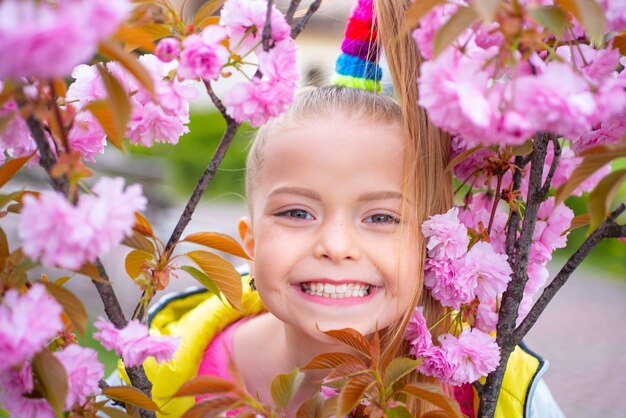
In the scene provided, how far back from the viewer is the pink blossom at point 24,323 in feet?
2.17

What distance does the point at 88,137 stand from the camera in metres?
1.05

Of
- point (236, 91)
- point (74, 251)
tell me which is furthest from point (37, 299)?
point (236, 91)

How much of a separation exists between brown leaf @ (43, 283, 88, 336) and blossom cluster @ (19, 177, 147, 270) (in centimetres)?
16

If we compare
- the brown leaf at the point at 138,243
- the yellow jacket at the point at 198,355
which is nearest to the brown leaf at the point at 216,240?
the brown leaf at the point at 138,243

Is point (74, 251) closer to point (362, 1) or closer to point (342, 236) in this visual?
point (342, 236)

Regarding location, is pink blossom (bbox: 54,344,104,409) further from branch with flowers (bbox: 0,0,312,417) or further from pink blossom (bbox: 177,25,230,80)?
pink blossom (bbox: 177,25,230,80)

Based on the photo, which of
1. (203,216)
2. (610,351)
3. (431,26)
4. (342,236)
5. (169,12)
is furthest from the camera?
(203,216)

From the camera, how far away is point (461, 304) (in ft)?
4.18

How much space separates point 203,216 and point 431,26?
6.05m

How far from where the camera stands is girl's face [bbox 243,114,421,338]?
4.12 ft

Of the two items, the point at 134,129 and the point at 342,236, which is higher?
the point at 134,129

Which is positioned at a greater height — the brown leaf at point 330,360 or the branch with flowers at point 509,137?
the branch with flowers at point 509,137

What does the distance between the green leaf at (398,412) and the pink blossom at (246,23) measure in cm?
48

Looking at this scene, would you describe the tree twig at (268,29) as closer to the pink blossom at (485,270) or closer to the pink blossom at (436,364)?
the pink blossom at (485,270)
